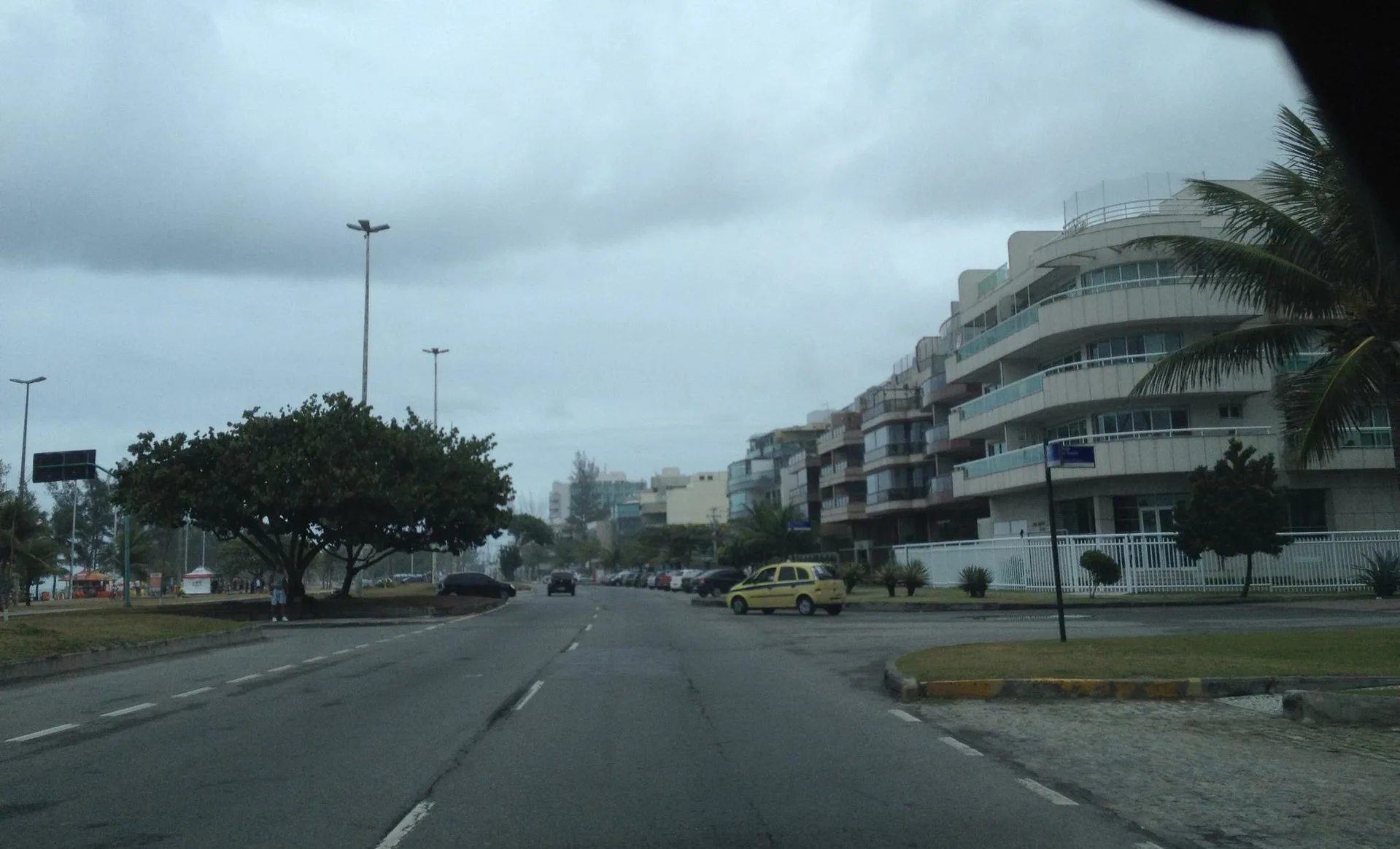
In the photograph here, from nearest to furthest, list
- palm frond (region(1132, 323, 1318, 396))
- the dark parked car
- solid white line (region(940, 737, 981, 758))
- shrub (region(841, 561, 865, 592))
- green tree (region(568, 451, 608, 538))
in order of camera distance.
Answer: solid white line (region(940, 737, 981, 758)) → palm frond (region(1132, 323, 1318, 396)) → shrub (region(841, 561, 865, 592)) → the dark parked car → green tree (region(568, 451, 608, 538))

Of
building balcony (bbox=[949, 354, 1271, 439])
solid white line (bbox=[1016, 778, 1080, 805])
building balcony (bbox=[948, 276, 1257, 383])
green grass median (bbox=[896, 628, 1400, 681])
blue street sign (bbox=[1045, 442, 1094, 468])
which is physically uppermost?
building balcony (bbox=[948, 276, 1257, 383])

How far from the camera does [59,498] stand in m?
98.8

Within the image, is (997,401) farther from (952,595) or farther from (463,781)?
(463,781)

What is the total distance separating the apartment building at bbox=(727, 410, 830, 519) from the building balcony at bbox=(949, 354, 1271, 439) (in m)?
52.0

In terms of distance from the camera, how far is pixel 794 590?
36094 mm

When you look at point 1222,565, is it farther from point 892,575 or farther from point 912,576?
point 892,575

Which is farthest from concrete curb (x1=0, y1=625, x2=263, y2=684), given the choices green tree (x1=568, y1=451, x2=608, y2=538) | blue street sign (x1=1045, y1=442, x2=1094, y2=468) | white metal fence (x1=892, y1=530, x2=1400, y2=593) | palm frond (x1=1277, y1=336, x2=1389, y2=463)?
green tree (x1=568, y1=451, x2=608, y2=538)

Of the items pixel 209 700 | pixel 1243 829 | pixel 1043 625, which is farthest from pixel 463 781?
pixel 1043 625

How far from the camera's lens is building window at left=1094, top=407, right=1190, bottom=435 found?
4316cm

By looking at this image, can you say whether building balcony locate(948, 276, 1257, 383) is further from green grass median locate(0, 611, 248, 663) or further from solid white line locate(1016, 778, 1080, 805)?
solid white line locate(1016, 778, 1080, 805)

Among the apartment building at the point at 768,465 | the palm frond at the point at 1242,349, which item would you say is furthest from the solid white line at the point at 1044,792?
the apartment building at the point at 768,465

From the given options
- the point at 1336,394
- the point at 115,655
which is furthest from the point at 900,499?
the point at 1336,394

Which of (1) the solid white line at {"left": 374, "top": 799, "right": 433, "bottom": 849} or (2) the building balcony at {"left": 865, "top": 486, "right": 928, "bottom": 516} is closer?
(1) the solid white line at {"left": 374, "top": 799, "right": 433, "bottom": 849}

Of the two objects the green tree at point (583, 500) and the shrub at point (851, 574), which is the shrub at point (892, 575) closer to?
the shrub at point (851, 574)
